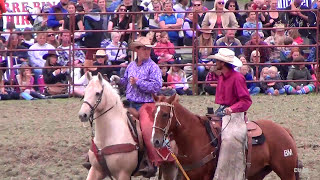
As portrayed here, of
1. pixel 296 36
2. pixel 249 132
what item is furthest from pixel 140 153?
pixel 296 36

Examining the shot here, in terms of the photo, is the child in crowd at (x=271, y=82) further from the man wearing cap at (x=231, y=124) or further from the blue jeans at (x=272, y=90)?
the man wearing cap at (x=231, y=124)

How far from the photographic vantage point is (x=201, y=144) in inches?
328

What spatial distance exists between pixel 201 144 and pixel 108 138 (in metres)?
0.97

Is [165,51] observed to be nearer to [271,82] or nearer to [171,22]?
[171,22]

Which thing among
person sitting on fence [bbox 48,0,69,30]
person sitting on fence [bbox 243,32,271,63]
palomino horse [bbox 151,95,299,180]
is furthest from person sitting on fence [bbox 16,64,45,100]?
palomino horse [bbox 151,95,299,180]

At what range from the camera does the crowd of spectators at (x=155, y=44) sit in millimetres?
15555

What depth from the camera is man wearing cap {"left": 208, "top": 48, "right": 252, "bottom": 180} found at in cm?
835

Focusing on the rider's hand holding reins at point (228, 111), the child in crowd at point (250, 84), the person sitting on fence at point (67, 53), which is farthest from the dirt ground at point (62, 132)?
the rider's hand holding reins at point (228, 111)

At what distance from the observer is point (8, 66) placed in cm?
1552

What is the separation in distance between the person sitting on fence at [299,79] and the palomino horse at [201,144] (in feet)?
23.9

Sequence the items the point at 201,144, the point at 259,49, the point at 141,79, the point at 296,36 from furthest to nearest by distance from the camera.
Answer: the point at 296,36 < the point at 259,49 < the point at 141,79 < the point at 201,144

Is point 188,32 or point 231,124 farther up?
point 188,32

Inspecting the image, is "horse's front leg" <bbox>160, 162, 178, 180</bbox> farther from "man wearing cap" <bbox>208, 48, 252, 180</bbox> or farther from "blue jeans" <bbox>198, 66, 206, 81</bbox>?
"blue jeans" <bbox>198, 66, 206, 81</bbox>

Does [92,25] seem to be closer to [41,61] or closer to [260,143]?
[41,61]
